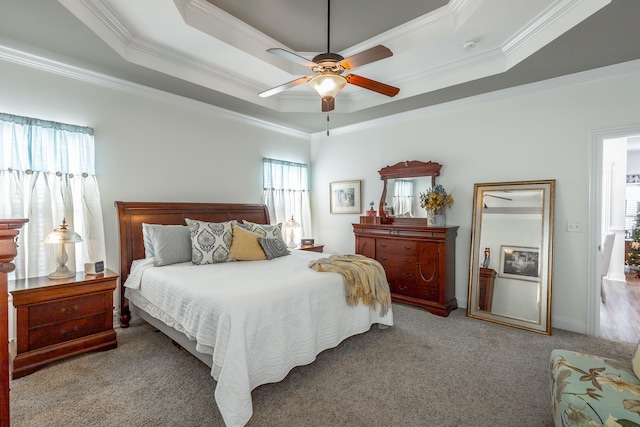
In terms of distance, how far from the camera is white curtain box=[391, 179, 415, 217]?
4449 mm

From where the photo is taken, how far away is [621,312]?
12.5 ft

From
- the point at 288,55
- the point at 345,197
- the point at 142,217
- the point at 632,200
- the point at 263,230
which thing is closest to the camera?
the point at 288,55

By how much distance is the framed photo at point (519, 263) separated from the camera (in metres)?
3.39

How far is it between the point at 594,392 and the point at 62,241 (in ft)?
12.8

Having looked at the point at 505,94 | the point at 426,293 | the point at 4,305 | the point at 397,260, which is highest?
the point at 505,94

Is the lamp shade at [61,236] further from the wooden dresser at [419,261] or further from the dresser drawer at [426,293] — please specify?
the dresser drawer at [426,293]

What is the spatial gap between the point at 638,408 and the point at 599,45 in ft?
9.57

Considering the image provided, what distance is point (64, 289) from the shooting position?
8.38ft

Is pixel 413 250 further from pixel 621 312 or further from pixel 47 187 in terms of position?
pixel 47 187

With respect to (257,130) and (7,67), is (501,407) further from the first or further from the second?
(7,67)

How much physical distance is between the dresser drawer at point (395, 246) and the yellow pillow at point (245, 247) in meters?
1.77

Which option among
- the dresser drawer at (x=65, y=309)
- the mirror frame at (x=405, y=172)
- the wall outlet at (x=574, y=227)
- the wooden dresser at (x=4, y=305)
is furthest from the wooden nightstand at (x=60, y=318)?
the wall outlet at (x=574, y=227)

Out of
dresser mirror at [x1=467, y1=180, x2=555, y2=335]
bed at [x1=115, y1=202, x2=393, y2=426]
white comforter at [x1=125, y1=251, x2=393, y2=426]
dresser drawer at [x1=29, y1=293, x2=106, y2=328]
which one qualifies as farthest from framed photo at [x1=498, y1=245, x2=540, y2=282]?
dresser drawer at [x1=29, y1=293, x2=106, y2=328]

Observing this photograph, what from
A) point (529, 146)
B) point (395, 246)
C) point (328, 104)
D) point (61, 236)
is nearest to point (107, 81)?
point (61, 236)
